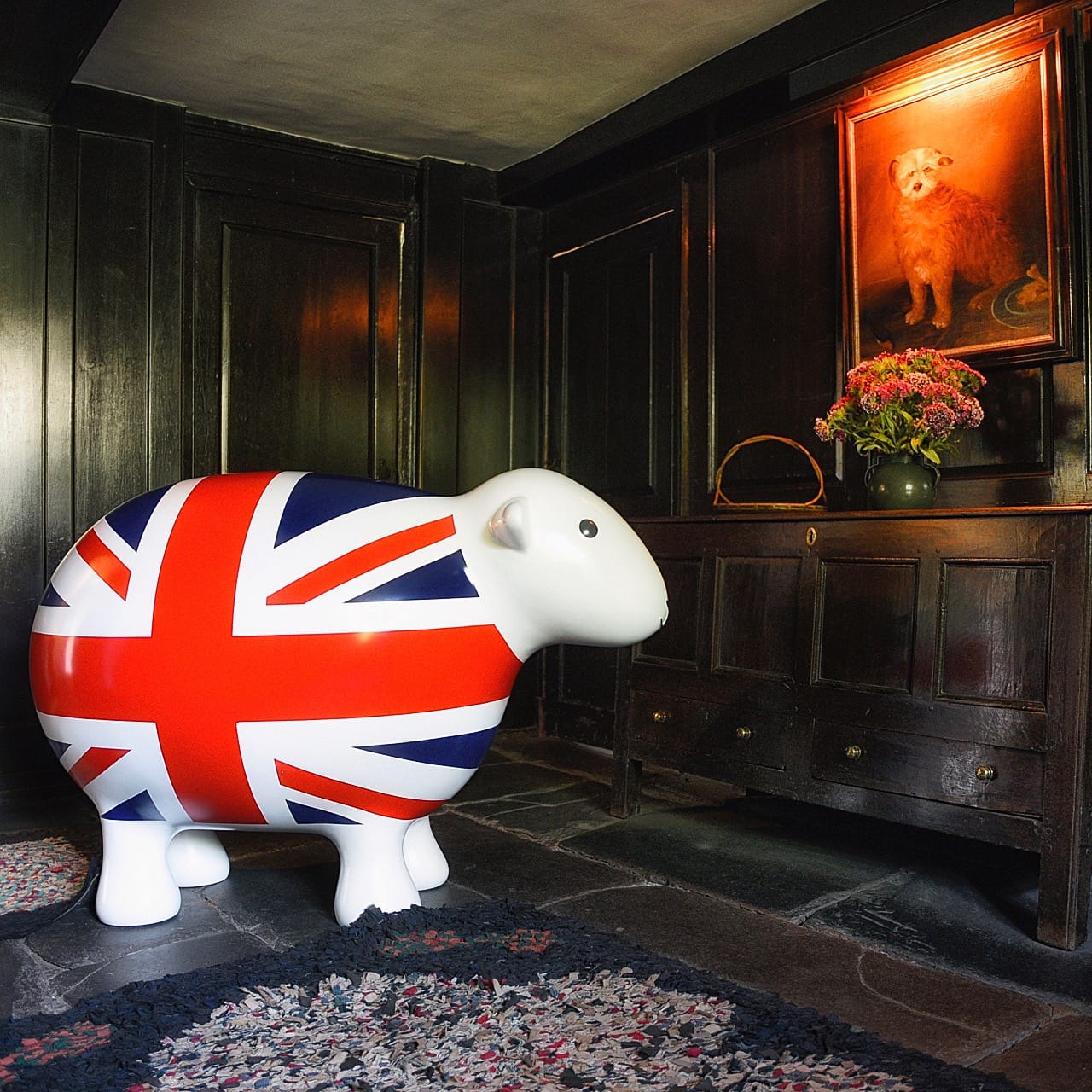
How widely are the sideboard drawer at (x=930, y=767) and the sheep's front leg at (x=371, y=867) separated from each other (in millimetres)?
1160

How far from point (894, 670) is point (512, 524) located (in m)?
1.11

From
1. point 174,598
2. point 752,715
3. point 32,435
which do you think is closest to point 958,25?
point 752,715

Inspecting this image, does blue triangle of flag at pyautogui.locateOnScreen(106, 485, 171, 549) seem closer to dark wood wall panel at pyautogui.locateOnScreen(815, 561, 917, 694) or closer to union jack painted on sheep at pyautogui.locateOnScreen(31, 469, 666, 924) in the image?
union jack painted on sheep at pyautogui.locateOnScreen(31, 469, 666, 924)

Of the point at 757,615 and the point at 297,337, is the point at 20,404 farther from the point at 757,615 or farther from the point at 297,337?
the point at 757,615

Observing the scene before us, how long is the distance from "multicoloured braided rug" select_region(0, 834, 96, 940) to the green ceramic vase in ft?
7.68

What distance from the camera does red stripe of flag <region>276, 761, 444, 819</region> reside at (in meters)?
2.15

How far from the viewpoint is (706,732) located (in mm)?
3070

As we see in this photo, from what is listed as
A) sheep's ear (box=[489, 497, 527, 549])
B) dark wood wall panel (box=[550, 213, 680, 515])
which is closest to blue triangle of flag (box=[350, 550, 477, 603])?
sheep's ear (box=[489, 497, 527, 549])

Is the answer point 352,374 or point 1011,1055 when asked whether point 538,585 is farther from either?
point 352,374

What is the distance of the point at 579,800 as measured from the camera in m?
3.60

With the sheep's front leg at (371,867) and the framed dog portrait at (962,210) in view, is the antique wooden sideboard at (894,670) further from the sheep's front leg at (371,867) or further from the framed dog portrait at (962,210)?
the sheep's front leg at (371,867)

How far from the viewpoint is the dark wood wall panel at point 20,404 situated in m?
3.75

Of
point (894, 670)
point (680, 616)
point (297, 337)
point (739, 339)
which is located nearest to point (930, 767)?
point (894, 670)

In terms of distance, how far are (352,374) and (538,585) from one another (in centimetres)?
260
